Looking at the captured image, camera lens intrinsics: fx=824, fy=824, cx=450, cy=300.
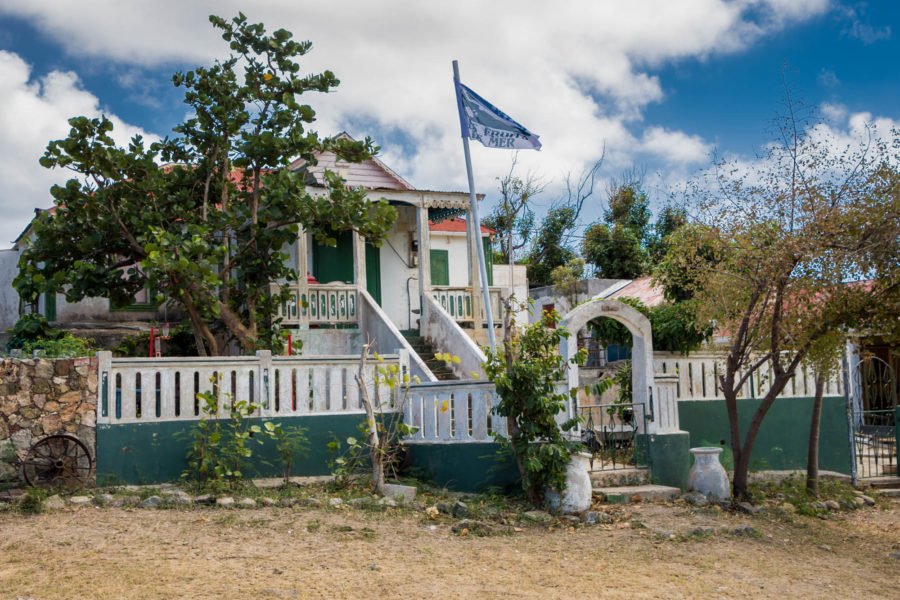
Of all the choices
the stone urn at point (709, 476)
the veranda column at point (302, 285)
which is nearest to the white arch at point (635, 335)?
the stone urn at point (709, 476)

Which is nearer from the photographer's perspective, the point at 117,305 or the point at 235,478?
the point at 235,478

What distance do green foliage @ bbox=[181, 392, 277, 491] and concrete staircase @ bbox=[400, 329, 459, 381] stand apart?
405 cm

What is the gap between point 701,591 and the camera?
22.0 ft

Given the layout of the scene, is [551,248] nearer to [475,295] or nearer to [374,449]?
[475,295]

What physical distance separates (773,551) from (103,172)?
10.5 metres

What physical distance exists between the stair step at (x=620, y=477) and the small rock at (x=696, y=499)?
0.60 m

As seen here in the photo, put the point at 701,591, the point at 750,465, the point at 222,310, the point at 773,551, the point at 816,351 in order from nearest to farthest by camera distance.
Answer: the point at 701,591 → the point at 773,551 → the point at 816,351 → the point at 750,465 → the point at 222,310

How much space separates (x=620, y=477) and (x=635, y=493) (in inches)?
18.6

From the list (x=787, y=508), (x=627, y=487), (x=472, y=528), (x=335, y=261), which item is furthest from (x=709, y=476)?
(x=335, y=261)

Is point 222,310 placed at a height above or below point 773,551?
above

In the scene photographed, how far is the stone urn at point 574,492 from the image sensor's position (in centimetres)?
913

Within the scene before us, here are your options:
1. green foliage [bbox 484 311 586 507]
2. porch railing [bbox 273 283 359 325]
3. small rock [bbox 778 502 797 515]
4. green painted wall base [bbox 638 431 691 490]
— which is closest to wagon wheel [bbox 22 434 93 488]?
green foliage [bbox 484 311 586 507]

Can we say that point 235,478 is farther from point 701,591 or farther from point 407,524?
point 701,591

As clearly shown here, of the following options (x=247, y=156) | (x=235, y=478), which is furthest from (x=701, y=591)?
(x=247, y=156)
